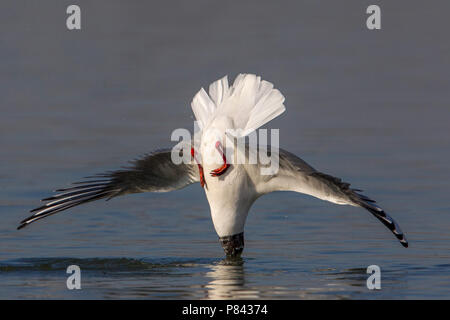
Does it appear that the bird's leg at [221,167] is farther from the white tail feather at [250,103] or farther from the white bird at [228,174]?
the white tail feather at [250,103]

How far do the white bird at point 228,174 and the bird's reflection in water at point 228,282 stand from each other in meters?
0.34

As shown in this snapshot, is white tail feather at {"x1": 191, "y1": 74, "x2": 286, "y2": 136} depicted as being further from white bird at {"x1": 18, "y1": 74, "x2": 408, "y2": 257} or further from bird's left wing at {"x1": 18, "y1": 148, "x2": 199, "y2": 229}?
bird's left wing at {"x1": 18, "y1": 148, "x2": 199, "y2": 229}

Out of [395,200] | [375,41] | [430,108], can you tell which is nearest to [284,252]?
[395,200]

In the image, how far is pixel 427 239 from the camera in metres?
12.9

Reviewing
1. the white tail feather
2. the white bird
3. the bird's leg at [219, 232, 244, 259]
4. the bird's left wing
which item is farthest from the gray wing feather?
the bird's left wing

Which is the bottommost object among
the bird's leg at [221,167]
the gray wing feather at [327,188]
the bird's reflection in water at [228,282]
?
the bird's reflection in water at [228,282]

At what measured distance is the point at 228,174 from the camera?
11789mm

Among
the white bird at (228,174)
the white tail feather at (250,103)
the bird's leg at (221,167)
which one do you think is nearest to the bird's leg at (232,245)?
the white bird at (228,174)

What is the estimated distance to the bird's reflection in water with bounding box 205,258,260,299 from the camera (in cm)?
1039

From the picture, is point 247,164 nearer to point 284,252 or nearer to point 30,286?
point 284,252

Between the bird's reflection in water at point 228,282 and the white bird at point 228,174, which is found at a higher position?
the white bird at point 228,174

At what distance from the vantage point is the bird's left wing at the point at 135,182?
40.0ft

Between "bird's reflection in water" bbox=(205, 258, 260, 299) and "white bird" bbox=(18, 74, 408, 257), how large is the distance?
0.34m

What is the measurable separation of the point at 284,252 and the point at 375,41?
1211cm
